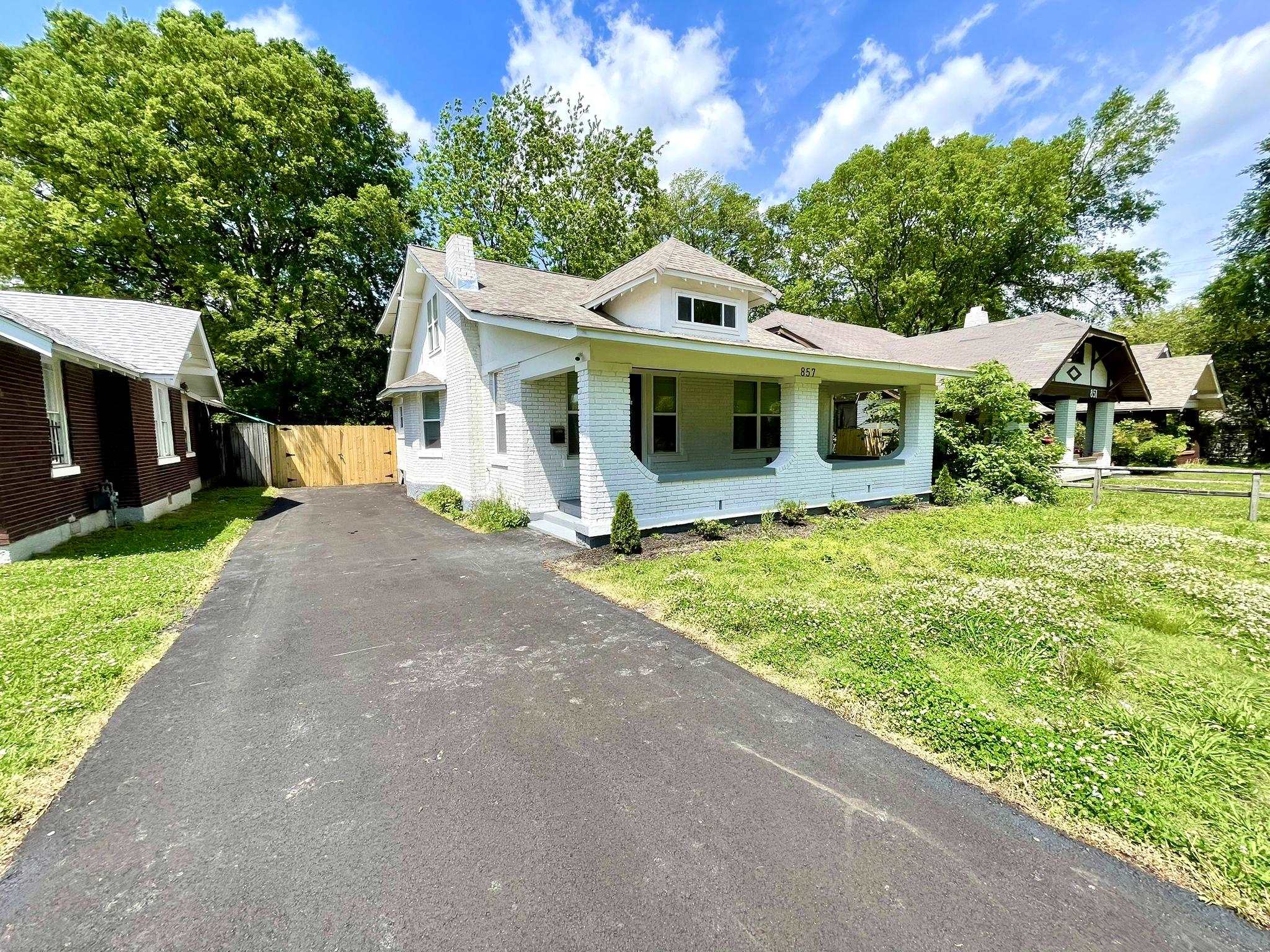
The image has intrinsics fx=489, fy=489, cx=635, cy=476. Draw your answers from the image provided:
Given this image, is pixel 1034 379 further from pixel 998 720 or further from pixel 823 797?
pixel 823 797

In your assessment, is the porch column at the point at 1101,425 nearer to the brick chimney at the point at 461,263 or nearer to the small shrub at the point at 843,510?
the small shrub at the point at 843,510

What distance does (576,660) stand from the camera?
14.4 ft

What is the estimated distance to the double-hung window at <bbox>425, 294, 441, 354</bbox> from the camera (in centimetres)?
1373

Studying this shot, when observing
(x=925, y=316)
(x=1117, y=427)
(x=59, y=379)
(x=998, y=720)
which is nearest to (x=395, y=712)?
(x=998, y=720)

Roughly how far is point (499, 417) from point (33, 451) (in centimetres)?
721

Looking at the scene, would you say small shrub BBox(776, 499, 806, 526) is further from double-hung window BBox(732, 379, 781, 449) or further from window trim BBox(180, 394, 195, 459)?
window trim BBox(180, 394, 195, 459)

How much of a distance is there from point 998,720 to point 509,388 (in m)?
9.32

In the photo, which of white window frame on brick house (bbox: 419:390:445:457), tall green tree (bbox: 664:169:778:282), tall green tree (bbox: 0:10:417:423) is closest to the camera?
white window frame on brick house (bbox: 419:390:445:457)

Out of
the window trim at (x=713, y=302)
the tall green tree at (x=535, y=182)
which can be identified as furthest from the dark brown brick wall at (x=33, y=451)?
the tall green tree at (x=535, y=182)

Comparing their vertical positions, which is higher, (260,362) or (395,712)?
(260,362)

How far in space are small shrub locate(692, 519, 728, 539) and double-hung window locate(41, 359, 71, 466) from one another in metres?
10.9

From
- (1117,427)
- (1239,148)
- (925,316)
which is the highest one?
(1239,148)

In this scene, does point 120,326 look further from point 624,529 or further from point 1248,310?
point 1248,310

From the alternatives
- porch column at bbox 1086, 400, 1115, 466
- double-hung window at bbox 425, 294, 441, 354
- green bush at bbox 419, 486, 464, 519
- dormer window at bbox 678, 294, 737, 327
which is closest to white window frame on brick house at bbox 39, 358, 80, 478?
green bush at bbox 419, 486, 464, 519
